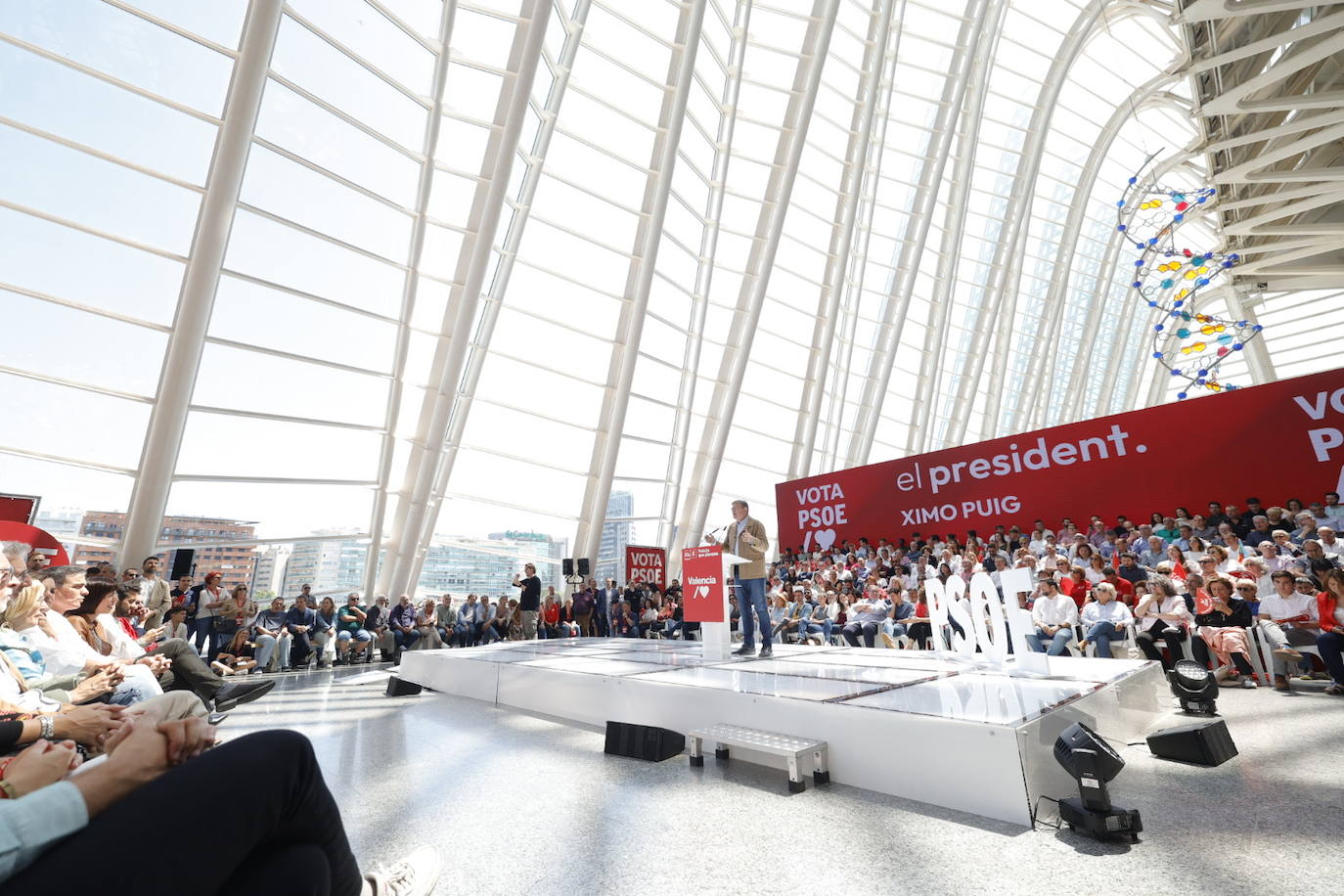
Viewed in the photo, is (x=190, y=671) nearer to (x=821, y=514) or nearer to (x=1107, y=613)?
(x=1107, y=613)

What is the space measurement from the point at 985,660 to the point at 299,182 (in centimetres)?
1135

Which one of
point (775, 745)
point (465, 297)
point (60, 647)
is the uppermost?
point (465, 297)

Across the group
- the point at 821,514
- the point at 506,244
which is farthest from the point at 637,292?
the point at 821,514

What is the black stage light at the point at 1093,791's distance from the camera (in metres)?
2.59

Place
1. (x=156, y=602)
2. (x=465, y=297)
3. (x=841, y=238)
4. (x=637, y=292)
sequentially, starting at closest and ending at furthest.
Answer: (x=156, y=602), (x=465, y=297), (x=637, y=292), (x=841, y=238)

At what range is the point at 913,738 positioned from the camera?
328 cm

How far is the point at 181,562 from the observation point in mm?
9711

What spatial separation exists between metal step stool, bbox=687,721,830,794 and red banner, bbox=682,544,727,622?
2.21 m

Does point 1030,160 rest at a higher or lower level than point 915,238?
higher

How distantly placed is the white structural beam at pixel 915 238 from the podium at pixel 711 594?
1433 cm

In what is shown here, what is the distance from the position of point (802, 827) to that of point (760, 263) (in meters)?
14.6

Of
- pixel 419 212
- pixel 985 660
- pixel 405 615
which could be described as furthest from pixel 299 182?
pixel 985 660

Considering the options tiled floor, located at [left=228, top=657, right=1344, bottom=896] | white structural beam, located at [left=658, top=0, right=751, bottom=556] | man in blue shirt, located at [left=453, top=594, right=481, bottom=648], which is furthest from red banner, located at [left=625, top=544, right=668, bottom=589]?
tiled floor, located at [left=228, top=657, right=1344, bottom=896]

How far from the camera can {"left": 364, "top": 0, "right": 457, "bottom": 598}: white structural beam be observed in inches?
448
